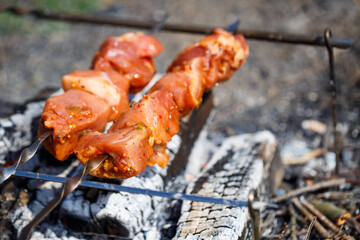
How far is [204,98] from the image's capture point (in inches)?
110

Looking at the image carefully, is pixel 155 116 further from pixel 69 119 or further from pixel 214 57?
pixel 214 57

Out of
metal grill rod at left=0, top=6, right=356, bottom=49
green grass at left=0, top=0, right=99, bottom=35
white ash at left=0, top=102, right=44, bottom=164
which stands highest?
green grass at left=0, top=0, right=99, bottom=35

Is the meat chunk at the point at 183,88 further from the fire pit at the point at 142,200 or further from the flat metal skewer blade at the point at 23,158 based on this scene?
the flat metal skewer blade at the point at 23,158

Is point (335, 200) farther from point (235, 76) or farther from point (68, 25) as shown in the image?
point (68, 25)

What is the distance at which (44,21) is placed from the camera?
5.79 m

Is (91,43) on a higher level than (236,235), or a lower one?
higher

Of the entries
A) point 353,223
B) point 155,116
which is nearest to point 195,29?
point 155,116

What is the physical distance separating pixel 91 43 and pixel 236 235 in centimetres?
446

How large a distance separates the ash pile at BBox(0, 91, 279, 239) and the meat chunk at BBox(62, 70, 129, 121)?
42 centimetres

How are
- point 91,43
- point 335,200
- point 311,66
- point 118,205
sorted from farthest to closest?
point 91,43
point 311,66
point 335,200
point 118,205

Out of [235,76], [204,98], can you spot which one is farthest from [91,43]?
[204,98]

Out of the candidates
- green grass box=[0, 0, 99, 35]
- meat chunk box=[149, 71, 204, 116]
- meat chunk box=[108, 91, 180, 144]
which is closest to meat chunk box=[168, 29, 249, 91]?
meat chunk box=[149, 71, 204, 116]

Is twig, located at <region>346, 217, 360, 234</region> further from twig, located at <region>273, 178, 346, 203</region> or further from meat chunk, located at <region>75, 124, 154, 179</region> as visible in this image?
meat chunk, located at <region>75, 124, 154, 179</region>

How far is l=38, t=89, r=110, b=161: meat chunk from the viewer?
1844mm
